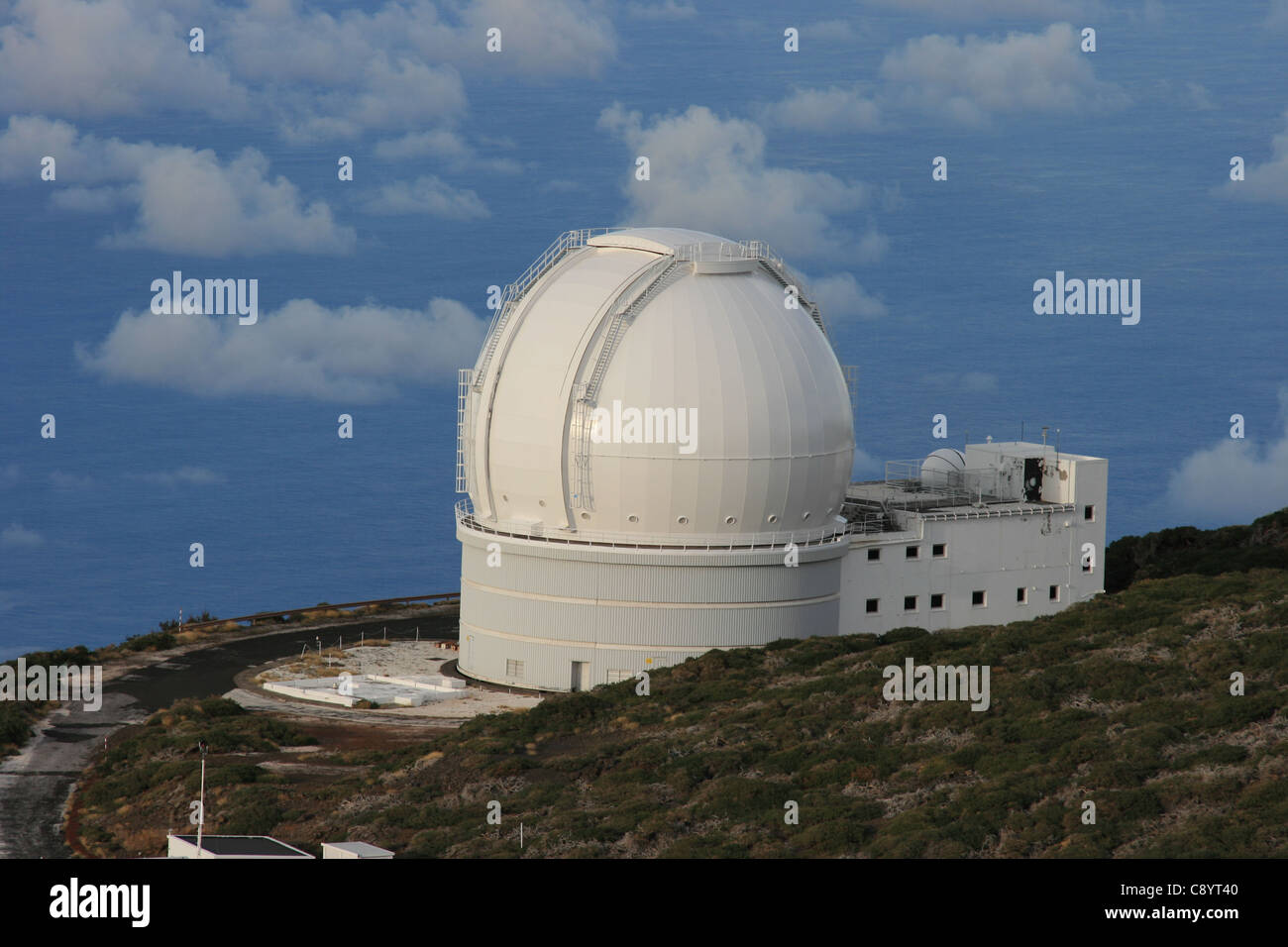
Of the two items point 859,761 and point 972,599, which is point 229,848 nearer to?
point 859,761

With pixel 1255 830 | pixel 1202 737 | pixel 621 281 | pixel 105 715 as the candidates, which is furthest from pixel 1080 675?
pixel 105 715

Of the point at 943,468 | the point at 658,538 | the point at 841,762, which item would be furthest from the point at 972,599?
the point at 841,762

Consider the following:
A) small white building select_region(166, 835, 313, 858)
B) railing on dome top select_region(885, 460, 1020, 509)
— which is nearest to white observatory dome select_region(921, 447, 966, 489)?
railing on dome top select_region(885, 460, 1020, 509)

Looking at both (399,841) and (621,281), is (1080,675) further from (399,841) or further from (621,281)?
(621,281)
